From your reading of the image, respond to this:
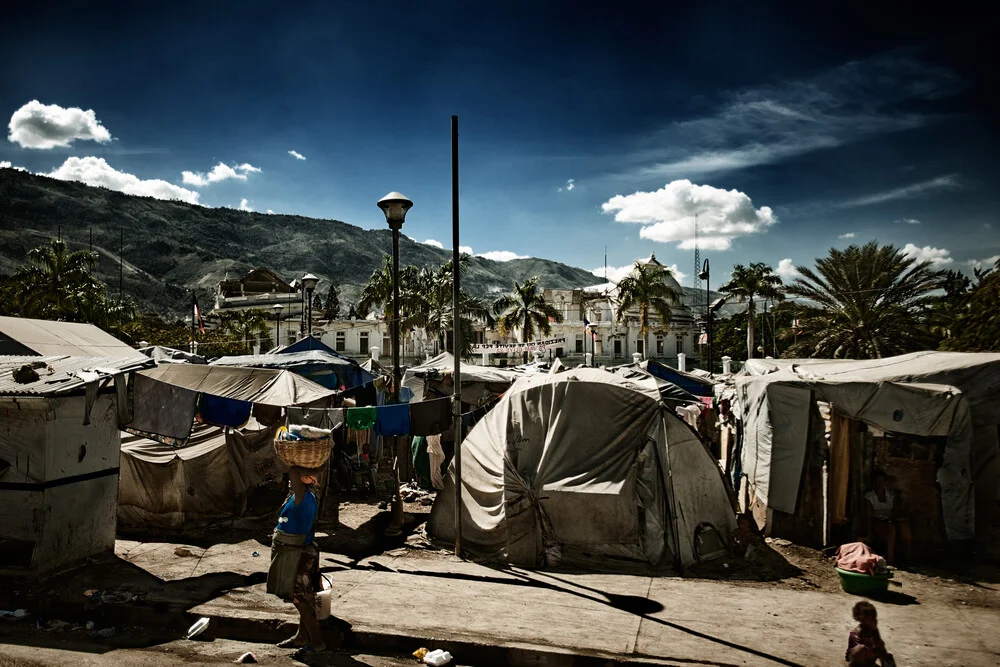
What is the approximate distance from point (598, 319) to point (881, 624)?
66595 mm

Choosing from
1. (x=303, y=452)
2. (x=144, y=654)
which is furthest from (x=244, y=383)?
(x=144, y=654)

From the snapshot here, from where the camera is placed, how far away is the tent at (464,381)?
15.9m

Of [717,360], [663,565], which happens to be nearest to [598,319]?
[717,360]

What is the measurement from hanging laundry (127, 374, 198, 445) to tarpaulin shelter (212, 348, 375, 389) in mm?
6901

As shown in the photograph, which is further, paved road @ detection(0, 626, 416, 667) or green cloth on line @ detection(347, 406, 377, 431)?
green cloth on line @ detection(347, 406, 377, 431)

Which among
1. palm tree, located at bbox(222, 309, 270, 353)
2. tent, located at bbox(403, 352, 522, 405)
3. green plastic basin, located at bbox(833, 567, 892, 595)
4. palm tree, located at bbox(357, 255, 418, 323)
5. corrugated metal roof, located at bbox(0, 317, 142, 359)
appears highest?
palm tree, located at bbox(357, 255, 418, 323)

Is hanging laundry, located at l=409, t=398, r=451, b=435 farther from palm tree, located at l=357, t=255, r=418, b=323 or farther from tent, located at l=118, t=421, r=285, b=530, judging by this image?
palm tree, located at l=357, t=255, r=418, b=323

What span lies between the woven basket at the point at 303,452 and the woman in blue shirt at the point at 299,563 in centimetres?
10

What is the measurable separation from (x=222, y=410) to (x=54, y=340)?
245 inches

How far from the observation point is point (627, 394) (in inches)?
377

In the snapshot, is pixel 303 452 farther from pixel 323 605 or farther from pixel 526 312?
pixel 526 312

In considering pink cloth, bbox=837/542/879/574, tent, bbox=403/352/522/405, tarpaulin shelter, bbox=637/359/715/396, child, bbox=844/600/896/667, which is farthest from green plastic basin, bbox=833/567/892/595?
tarpaulin shelter, bbox=637/359/715/396

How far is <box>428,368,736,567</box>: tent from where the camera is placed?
29.5 ft

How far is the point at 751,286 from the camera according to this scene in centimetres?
4803
